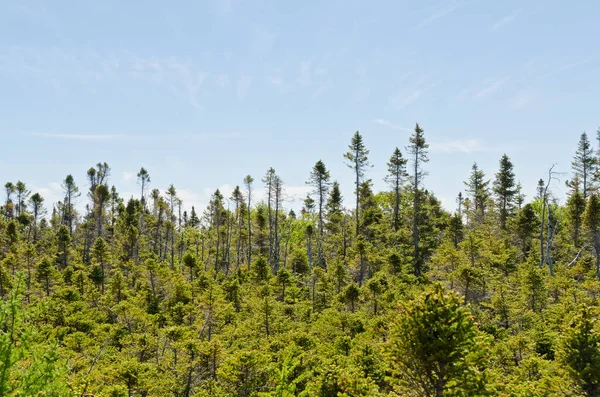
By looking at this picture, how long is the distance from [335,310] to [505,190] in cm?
3725

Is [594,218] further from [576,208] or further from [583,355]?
[583,355]

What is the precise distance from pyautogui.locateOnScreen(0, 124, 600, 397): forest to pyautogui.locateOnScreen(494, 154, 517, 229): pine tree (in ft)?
0.71

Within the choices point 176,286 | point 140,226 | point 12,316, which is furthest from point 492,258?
point 140,226

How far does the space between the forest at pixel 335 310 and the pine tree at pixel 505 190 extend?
0.22m

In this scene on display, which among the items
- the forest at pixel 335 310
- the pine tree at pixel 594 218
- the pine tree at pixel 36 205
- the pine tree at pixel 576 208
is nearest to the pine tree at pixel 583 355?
the forest at pixel 335 310

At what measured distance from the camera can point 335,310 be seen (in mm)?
23688

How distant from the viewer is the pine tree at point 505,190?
161ft

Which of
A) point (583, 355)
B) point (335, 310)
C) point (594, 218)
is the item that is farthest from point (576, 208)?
point (583, 355)

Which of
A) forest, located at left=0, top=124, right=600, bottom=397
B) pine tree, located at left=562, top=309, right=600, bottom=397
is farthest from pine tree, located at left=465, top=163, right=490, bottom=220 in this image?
pine tree, located at left=562, top=309, right=600, bottom=397

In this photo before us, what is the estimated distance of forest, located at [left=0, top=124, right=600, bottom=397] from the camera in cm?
838

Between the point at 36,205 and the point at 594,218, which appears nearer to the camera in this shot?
the point at 594,218

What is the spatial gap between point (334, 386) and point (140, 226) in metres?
53.5

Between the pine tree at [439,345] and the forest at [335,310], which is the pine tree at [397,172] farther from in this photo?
the pine tree at [439,345]

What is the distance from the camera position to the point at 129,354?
20656mm
